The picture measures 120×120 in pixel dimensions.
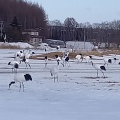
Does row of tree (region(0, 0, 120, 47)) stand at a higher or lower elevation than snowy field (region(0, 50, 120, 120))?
higher

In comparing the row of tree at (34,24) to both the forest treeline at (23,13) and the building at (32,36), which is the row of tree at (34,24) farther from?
the building at (32,36)

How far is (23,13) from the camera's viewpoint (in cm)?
10831

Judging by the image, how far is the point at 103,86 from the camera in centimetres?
1408

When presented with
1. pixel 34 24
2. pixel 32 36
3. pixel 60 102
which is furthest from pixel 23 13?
pixel 60 102

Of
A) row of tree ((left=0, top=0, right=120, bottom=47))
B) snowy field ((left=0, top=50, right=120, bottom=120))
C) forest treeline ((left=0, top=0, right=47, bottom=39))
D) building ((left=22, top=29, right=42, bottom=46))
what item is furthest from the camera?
forest treeline ((left=0, top=0, right=47, bottom=39))

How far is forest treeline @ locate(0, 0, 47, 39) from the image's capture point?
103m

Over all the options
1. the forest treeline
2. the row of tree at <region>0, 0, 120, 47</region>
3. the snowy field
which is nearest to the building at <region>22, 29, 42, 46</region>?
the row of tree at <region>0, 0, 120, 47</region>

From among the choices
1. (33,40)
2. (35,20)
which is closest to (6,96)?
(33,40)

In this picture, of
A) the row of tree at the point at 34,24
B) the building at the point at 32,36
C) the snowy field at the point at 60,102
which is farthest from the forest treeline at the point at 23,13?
the snowy field at the point at 60,102

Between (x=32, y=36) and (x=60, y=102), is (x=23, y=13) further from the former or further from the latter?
(x=60, y=102)

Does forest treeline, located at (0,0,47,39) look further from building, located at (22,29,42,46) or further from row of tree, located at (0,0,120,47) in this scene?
building, located at (22,29,42,46)

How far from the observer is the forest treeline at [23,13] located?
339 ft

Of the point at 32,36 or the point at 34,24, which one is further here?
the point at 34,24

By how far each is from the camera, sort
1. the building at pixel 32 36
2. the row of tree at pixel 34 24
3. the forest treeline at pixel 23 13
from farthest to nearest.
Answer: the forest treeline at pixel 23 13, the row of tree at pixel 34 24, the building at pixel 32 36
